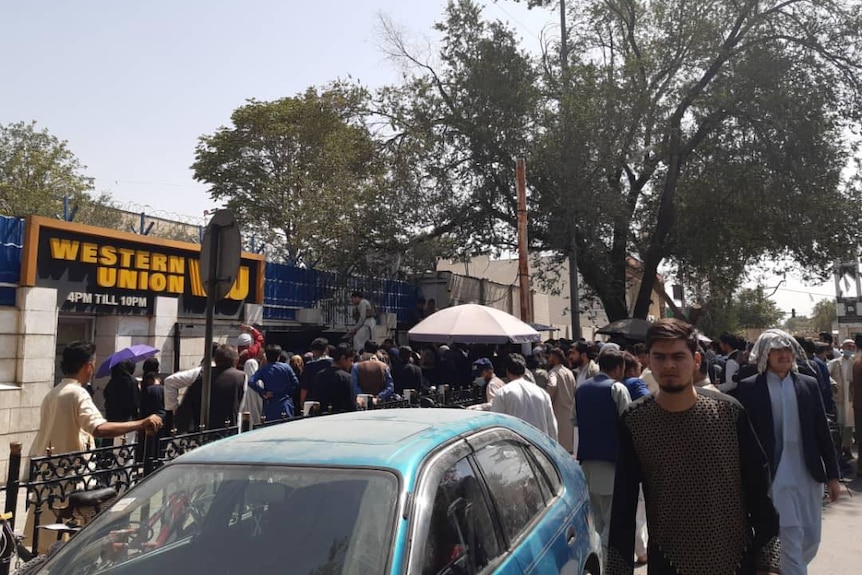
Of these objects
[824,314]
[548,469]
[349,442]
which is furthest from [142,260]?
[824,314]

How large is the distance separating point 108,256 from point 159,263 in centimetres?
106

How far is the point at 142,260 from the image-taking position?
11.8 meters

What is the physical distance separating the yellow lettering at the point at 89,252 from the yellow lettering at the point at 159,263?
1148mm

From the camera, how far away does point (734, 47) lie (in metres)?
18.9

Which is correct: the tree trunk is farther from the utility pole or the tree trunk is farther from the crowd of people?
the crowd of people

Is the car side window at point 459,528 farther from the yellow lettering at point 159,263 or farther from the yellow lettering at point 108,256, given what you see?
the yellow lettering at point 159,263

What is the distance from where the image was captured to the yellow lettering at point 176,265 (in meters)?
12.4

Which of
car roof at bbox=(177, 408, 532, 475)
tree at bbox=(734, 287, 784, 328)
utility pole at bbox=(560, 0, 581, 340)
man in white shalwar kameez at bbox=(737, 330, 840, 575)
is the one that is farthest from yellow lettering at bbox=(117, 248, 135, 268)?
tree at bbox=(734, 287, 784, 328)

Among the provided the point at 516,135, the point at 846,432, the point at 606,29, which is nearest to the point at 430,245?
the point at 516,135

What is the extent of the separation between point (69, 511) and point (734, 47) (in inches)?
807

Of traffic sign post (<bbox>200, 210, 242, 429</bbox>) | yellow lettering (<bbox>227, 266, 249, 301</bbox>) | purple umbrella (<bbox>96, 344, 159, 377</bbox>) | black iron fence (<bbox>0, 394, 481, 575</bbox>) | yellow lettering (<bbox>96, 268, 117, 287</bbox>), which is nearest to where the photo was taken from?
black iron fence (<bbox>0, 394, 481, 575</bbox>)

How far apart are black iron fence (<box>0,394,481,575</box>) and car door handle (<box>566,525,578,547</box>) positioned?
2457 mm

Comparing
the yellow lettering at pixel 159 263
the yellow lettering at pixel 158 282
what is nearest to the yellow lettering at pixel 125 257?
the yellow lettering at pixel 159 263

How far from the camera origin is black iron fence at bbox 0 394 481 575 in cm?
378
